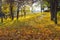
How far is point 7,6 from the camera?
3081 cm

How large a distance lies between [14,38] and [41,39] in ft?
6.73

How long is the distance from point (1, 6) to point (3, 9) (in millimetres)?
2275

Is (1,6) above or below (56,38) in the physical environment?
above

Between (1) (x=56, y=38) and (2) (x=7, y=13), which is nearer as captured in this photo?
(1) (x=56, y=38)

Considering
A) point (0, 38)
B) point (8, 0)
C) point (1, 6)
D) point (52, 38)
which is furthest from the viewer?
point (1, 6)

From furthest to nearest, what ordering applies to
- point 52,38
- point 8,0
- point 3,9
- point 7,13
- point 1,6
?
point 7,13
point 3,9
point 1,6
point 8,0
point 52,38

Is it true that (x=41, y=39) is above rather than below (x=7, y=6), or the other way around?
below

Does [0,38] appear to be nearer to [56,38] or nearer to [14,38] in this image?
[14,38]

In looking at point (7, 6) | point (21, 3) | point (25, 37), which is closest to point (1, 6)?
point (7, 6)

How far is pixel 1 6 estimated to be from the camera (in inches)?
1181

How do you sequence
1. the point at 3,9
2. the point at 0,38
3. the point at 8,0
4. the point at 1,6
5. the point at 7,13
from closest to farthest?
the point at 0,38
the point at 8,0
the point at 1,6
the point at 3,9
the point at 7,13

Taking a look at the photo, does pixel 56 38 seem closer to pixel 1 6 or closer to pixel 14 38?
pixel 14 38

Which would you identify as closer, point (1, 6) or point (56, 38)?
point (56, 38)

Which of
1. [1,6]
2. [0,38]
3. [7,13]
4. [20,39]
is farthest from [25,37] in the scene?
[7,13]
